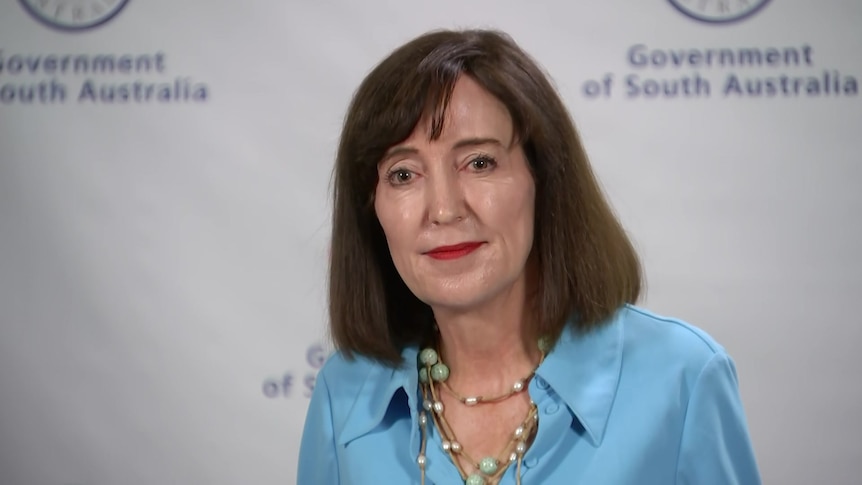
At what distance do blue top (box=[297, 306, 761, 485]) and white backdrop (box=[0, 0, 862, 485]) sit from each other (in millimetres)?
770

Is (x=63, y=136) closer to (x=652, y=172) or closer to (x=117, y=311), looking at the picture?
(x=117, y=311)

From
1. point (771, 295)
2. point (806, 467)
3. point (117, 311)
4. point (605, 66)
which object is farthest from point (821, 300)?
point (117, 311)

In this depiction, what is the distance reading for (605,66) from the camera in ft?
6.43

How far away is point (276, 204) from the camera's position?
6.72 ft

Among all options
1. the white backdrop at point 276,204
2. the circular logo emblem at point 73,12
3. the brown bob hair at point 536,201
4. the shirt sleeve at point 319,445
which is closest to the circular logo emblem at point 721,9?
the white backdrop at point 276,204

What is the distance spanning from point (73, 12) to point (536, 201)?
139cm

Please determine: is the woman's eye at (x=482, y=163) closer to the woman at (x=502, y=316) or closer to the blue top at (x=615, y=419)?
the woman at (x=502, y=316)

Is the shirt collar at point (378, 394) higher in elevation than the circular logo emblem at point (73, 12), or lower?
lower

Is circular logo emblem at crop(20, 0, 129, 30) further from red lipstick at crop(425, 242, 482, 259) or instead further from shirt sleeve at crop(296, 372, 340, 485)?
red lipstick at crop(425, 242, 482, 259)

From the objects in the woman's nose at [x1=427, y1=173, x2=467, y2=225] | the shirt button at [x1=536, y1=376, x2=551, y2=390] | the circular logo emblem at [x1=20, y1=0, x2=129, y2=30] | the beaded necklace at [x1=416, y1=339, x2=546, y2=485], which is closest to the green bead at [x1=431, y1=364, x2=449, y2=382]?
the beaded necklace at [x1=416, y1=339, x2=546, y2=485]

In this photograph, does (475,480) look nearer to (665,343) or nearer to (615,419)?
(615,419)

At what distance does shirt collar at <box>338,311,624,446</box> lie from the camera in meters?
1.18

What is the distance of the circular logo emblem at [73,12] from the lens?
208 centimetres

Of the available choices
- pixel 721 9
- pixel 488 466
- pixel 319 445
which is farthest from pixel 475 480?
pixel 721 9
